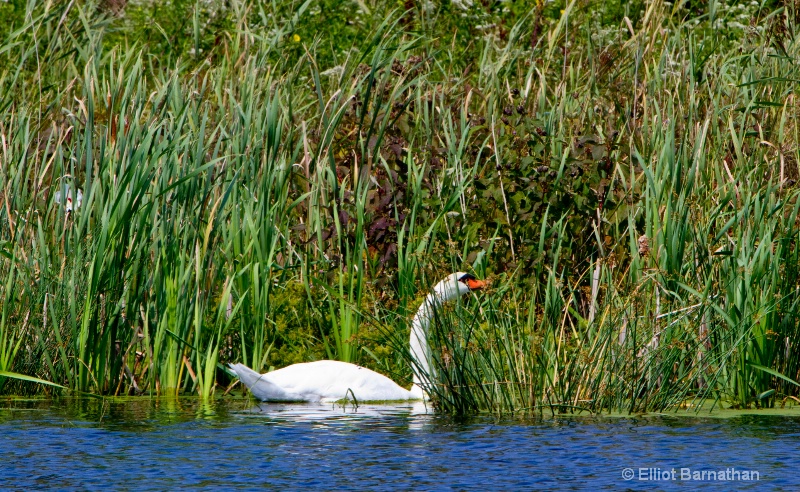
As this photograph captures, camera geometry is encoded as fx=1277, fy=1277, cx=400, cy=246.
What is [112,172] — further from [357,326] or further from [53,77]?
[53,77]

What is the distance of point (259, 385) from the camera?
6.03 metres

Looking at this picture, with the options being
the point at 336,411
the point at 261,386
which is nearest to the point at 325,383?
the point at 336,411

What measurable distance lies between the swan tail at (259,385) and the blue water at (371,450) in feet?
0.50

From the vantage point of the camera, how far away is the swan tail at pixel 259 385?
5.82 m

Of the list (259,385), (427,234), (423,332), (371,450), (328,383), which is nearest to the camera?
(371,450)

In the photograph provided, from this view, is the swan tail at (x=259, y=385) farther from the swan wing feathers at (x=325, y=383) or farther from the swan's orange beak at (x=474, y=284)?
the swan's orange beak at (x=474, y=284)

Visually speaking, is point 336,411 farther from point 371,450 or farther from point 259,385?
point 371,450

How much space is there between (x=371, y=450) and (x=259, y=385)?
1337mm

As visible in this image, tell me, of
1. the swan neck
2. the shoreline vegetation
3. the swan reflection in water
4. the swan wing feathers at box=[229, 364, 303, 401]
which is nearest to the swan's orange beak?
the shoreline vegetation

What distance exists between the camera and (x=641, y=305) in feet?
19.6

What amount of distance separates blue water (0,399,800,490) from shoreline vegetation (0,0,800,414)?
27 centimetres

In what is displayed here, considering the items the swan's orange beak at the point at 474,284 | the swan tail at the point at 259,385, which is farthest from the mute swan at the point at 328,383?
the swan's orange beak at the point at 474,284

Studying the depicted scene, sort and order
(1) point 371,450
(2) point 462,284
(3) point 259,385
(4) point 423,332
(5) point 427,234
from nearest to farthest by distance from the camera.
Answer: (1) point 371,450
(4) point 423,332
(3) point 259,385
(2) point 462,284
(5) point 427,234

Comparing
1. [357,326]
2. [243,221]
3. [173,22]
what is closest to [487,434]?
[357,326]
